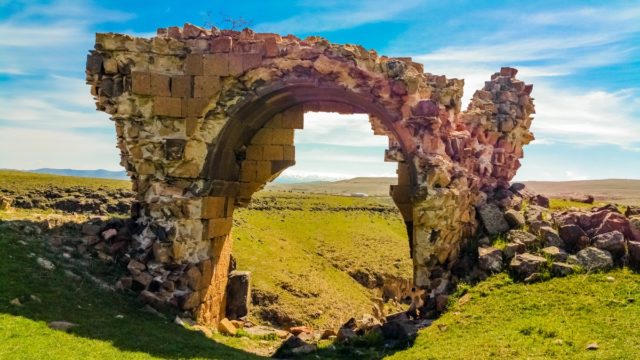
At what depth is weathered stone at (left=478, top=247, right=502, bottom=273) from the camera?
13.0 meters

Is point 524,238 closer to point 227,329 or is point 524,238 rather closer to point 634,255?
point 634,255

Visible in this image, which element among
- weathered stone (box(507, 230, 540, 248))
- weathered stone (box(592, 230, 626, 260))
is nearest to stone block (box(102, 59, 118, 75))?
weathered stone (box(507, 230, 540, 248))

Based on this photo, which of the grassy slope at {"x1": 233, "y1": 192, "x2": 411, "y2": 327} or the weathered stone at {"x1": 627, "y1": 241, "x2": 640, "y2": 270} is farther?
the grassy slope at {"x1": 233, "y1": 192, "x2": 411, "y2": 327}

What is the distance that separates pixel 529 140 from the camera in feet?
58.1

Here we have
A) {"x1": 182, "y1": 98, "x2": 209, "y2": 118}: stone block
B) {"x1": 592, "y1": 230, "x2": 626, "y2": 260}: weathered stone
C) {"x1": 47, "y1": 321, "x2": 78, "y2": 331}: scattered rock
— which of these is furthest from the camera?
{"x1": 182, "y1": 98, "x2": 209, "y2": 118}: stone block

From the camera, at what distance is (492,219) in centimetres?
1464

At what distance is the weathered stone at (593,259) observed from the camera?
12.1 metres

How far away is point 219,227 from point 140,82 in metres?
4.30

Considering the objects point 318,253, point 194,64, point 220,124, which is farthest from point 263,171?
point 318,253

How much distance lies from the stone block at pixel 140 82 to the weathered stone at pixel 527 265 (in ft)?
32.0

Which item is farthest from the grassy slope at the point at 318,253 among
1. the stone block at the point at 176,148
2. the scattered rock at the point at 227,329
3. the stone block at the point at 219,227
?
the stone block at the point at 176,148

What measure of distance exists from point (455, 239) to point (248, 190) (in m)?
6.16

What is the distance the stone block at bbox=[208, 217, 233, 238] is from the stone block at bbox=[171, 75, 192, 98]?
10.9ft

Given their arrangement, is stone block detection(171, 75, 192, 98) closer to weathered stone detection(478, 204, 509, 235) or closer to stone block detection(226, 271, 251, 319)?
stone block detection(226, 271, 251, 319)
